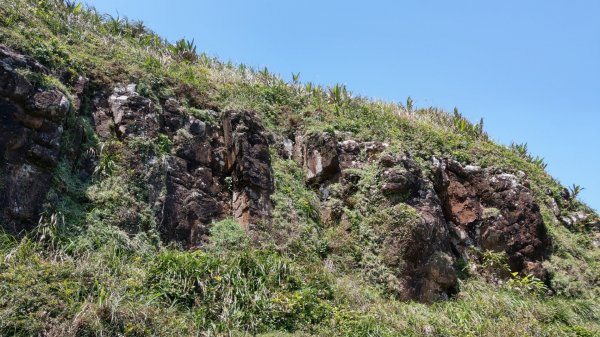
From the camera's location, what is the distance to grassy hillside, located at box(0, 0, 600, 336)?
616 centimetres

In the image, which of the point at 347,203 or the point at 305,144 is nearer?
the point at 347,203

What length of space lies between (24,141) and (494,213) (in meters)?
10.3

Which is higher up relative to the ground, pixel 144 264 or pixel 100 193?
pixel 100 193

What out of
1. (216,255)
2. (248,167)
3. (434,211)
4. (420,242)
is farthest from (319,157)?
(216,255)

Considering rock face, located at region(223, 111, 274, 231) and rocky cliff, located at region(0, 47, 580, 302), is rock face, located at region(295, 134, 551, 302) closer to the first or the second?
rocky cliff, located at region(0, 47, 580, 302)

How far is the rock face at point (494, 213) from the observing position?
38.9 feet

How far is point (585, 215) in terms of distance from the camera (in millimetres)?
15422

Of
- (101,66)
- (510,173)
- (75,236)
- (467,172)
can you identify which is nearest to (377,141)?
(467,172)

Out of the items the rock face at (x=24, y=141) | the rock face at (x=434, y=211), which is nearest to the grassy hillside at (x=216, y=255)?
the rock face at (x=24, y=141)

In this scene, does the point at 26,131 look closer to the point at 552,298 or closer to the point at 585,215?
the point at 552,298

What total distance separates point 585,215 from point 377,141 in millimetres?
7961

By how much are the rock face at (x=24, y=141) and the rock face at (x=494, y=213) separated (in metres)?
8.85

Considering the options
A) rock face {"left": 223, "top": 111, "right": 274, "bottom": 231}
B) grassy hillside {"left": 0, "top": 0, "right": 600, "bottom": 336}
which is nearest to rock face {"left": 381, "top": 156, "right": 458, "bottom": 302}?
grassy hillside {"left": 0, "top": 0, "right": 600, "bottom": 336}

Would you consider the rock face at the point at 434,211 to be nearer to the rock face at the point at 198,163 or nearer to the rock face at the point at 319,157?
the rock face at the point at 319,157
